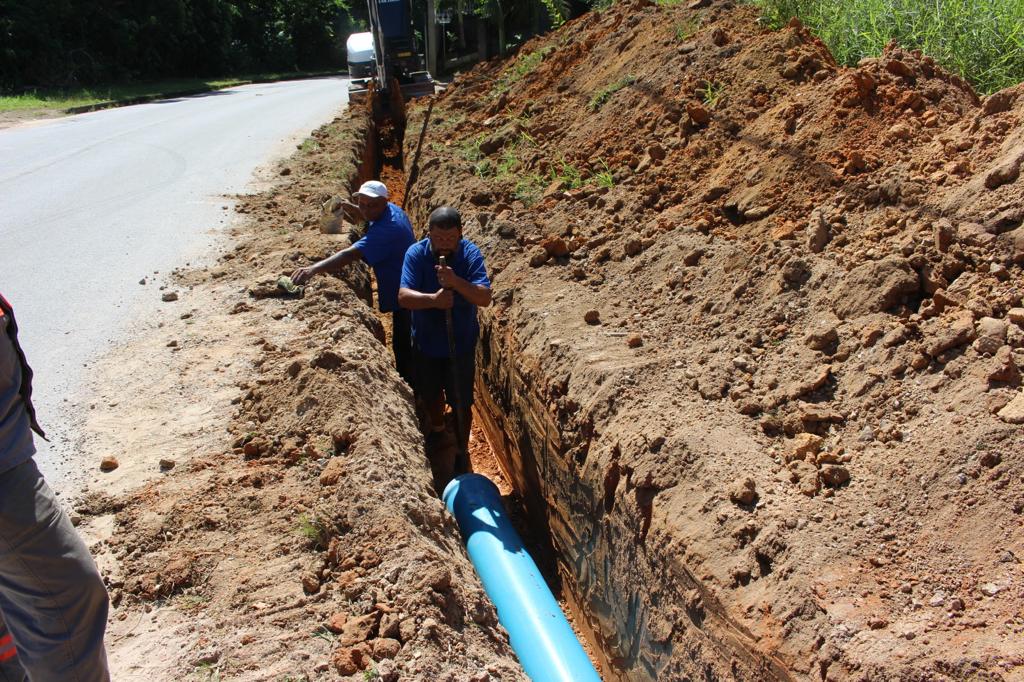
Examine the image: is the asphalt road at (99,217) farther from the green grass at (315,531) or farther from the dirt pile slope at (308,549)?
the green grass at (315,531)

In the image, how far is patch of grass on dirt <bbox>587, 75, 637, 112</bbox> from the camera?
891 centimetres

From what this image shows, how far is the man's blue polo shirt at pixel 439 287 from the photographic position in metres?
5.58

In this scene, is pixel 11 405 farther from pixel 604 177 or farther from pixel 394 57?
pixel 394 57

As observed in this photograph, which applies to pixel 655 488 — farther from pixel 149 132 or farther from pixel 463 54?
pixel 463 54

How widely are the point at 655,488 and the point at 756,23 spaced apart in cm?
578

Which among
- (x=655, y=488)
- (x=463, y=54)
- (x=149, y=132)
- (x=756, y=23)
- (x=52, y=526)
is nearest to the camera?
(x=52, y=526)

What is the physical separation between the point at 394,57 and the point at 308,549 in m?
14.6

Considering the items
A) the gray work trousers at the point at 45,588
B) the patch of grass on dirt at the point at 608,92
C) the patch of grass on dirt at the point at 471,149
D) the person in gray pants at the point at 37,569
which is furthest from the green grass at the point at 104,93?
the gray work trousers at the point at 45,588

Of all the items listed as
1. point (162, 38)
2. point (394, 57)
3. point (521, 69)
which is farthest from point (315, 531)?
point (162, 38)

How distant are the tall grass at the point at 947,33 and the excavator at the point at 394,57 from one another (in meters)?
10.6

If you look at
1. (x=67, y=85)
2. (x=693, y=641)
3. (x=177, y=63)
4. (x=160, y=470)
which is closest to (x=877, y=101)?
(x=693, y=641)

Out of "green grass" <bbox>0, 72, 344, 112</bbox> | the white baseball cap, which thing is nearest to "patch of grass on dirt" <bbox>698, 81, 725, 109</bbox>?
the white baseball cap

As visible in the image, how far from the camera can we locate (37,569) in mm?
2646

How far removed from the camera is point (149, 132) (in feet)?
51.6
